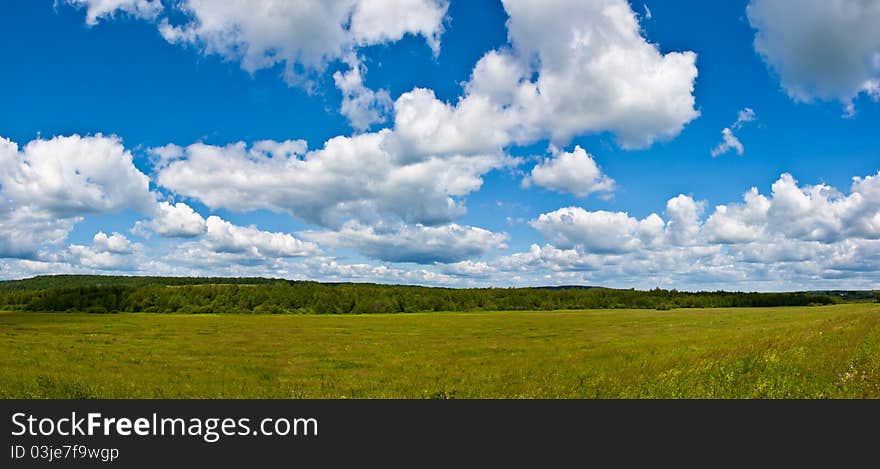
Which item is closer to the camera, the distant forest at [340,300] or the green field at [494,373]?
the green field at [494,373]

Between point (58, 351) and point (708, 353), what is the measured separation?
39.7m

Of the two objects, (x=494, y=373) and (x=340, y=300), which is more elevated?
(x=494, y=373)

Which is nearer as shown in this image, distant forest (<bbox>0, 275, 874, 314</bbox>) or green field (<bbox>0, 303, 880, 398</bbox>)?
green field (<bbox>0, 303, 880, 398</bbox>)

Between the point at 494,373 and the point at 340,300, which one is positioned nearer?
the point at 494,373
